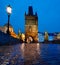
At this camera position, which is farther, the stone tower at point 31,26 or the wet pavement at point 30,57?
the stone tower at point 31,26

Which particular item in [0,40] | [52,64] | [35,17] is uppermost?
[35,17]

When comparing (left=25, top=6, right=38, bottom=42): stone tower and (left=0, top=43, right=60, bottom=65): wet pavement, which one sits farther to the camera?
(left=25, top=6, right=38, bottom=42): stone tower

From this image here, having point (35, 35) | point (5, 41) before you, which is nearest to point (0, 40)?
point (5, 41)

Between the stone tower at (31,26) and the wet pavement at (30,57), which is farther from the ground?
the stone tower at (31,26)

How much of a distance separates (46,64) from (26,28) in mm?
89655

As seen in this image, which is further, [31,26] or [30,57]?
[31,26]

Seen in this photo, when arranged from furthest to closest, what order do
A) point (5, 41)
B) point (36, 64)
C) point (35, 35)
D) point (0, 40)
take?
point (35, 35)
point (5, 41)
point (0, 40)
point (36, 64)

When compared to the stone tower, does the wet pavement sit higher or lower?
lower

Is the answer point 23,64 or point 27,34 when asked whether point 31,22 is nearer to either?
point 27,34

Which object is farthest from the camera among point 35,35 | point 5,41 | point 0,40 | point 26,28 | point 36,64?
point 26,28

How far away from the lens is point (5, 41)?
2194 cm

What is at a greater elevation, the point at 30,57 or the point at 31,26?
the point at 31,26

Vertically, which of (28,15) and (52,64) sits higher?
(28,15)

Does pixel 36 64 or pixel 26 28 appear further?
pixel 26 28
